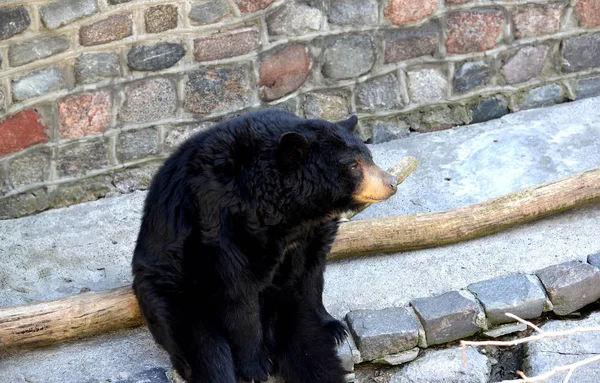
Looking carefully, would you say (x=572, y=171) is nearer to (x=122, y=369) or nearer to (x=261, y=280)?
(x=261, y=280)

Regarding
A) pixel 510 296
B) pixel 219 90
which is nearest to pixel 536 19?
pixel 219 90

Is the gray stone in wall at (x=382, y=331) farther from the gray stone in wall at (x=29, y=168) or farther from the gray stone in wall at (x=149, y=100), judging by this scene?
the gray stone in wall at (x=29, y=168)

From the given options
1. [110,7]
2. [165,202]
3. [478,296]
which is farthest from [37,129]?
[478,296]

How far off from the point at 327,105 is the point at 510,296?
1.93m

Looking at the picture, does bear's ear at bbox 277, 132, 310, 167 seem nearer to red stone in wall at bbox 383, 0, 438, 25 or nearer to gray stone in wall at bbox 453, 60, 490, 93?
red stone in wall at bbox 383, 0, 438, 25

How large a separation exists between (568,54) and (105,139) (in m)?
3.12

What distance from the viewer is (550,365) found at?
4270 millimetres

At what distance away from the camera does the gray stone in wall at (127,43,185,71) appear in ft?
17.3

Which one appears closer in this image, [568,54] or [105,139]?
[105,139]

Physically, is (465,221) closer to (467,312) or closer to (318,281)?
(467,312)

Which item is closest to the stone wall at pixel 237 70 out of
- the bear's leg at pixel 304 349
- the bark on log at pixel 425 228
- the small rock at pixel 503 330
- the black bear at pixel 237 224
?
the bark on log at pixel 425 228

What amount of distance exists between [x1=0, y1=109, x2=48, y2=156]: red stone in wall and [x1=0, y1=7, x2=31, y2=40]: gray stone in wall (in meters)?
0.44

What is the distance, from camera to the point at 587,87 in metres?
6.42

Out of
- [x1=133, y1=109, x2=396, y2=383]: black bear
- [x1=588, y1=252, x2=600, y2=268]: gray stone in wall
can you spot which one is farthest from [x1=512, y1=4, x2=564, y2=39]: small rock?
[x1=133, y1=109, x2=396, y2=383]: black bear
